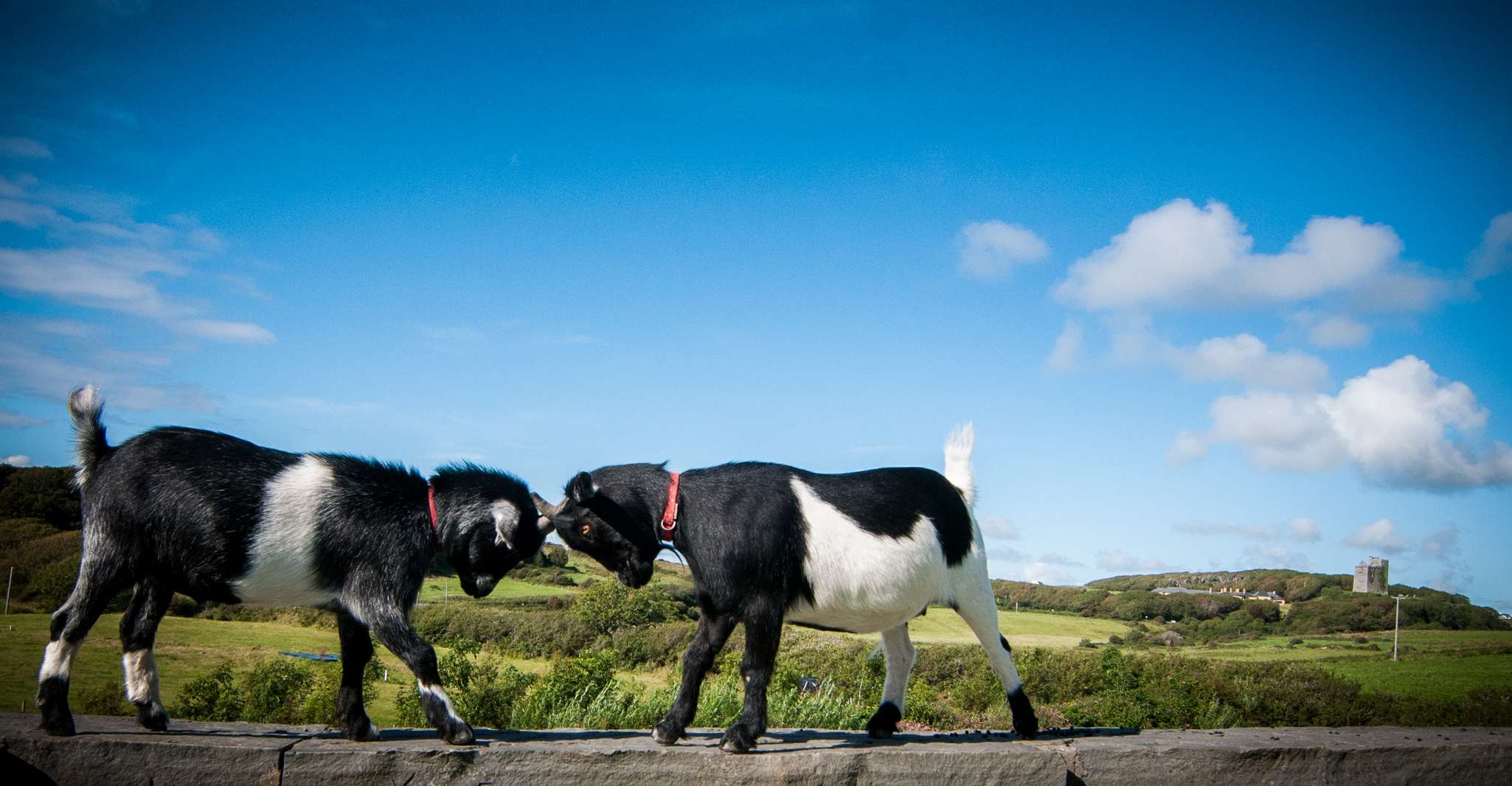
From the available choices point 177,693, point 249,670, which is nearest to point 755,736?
point 177,693

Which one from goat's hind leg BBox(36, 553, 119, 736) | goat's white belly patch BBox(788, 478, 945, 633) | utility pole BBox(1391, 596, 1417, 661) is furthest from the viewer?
utility pole BBox(1391, 596, 1417, 661)

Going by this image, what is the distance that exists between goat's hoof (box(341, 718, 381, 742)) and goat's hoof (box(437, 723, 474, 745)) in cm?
62

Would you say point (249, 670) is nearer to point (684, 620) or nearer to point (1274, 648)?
point (684, 620)

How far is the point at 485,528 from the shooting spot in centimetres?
→ 516

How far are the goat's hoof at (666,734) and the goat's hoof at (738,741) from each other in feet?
0.99

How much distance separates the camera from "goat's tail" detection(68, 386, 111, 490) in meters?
4.93

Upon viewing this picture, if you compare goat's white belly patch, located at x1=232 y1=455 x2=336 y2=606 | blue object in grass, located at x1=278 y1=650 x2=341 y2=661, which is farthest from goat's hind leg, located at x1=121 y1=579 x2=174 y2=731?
blue object in grass, located at x1=278 y1=650 x2=341 y2=661

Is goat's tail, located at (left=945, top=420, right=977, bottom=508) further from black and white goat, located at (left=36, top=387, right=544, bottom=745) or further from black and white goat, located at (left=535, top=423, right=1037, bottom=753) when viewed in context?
black and white goat, located at (left=36, top=387, right=544, bottom=745)

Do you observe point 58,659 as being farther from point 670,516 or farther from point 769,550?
point 769,550

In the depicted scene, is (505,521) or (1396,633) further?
(1396,633)

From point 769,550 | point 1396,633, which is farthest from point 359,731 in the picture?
point 1396,633

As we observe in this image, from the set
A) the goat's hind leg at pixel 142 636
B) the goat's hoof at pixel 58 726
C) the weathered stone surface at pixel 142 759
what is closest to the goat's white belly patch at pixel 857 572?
the weathered stone surface at pixel 142 759

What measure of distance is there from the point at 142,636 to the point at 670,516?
3140mm

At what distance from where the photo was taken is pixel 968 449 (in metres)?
6.43
